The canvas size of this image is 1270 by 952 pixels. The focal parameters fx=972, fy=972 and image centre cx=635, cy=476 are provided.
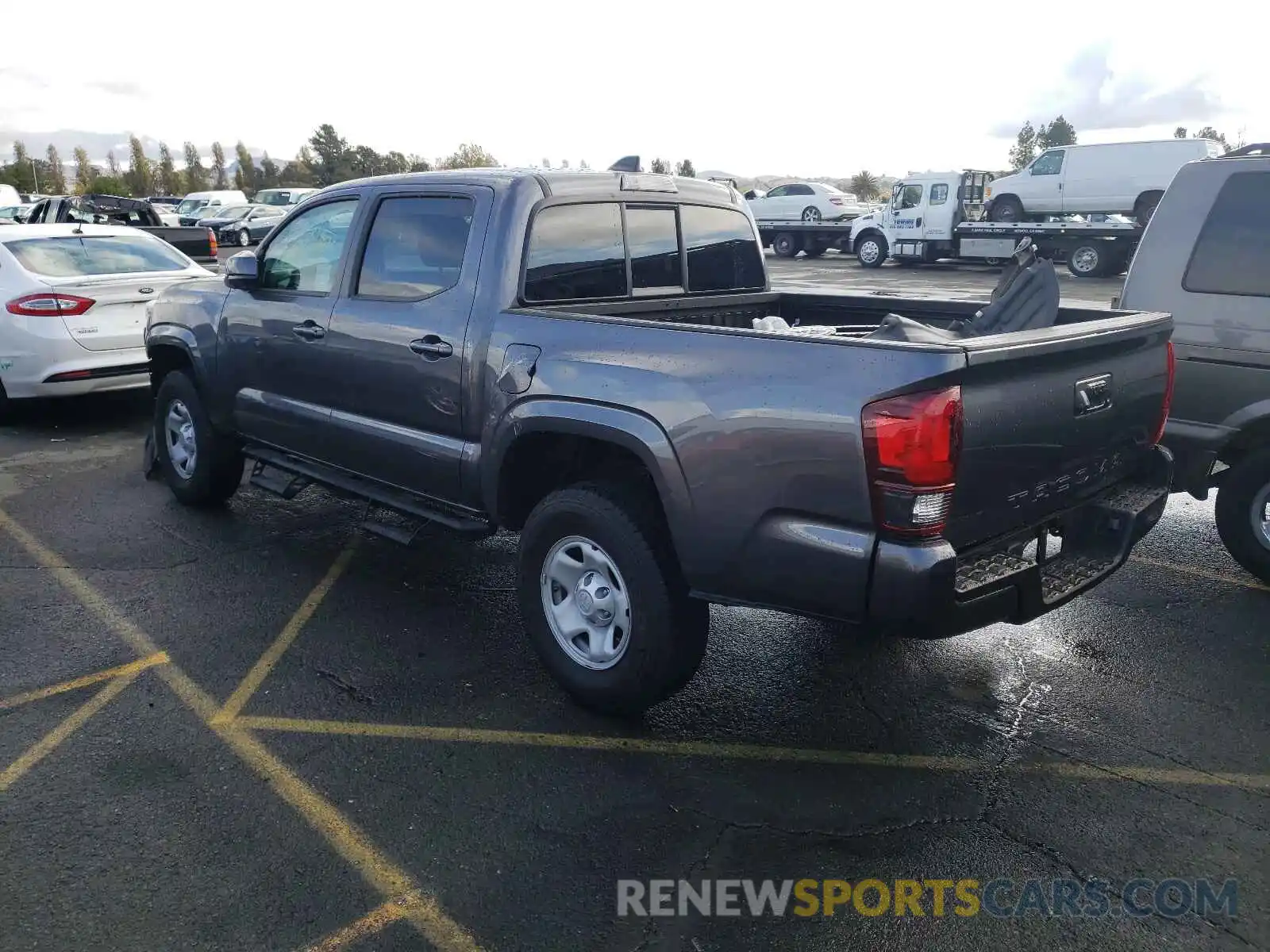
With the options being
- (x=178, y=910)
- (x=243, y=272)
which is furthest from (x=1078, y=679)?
(x=243, y=272)

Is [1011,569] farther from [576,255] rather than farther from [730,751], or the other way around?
[576,255]

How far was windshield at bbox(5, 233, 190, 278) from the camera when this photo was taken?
26.9 ft

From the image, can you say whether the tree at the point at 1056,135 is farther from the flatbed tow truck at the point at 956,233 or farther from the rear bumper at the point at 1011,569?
the rear bumper at the point at 1011,569

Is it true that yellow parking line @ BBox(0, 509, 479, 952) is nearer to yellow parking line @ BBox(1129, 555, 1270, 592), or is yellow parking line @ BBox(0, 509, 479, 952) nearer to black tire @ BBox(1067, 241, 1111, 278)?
yellow parking line @ BBox(1129, 555, 1270, 592)

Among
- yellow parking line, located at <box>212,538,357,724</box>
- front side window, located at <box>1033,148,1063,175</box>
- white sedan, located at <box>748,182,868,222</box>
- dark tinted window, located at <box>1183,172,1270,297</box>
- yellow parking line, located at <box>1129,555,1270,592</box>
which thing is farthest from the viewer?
white sedan, located at <box>748,182,868,222</box>

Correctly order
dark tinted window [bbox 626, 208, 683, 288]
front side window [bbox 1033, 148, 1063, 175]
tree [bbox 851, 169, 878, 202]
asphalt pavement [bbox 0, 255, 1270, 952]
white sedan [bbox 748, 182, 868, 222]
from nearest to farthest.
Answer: asphalt pavement [bbox 0, 255, 1270, 952] → dark tinted window [bbox 626, 208, 683, 288] → front side window [bbox 1033, 148, 1063, 175] → white sedan [bbox 748, 182, 868, 222] → tree [bbox 851, 169, 878, 202]

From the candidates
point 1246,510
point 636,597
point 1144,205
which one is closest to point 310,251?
point 636,597

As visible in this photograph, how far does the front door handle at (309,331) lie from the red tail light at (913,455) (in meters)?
3.01

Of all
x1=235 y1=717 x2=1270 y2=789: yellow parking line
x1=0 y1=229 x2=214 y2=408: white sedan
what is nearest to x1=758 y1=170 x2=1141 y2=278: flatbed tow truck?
x1=0 y1=229 x2=214 y2=408: white sedan

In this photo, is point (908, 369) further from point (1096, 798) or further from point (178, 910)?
point (178, 910)

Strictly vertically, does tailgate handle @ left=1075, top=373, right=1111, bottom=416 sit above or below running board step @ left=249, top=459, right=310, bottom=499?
above

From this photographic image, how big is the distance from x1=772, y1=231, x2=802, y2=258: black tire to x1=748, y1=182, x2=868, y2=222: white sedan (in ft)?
3.74

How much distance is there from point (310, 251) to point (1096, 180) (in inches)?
918

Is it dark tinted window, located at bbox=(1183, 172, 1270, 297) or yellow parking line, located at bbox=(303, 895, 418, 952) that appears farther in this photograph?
dark tinted window, located at bbox=(1183, 172, 1270, 297)
